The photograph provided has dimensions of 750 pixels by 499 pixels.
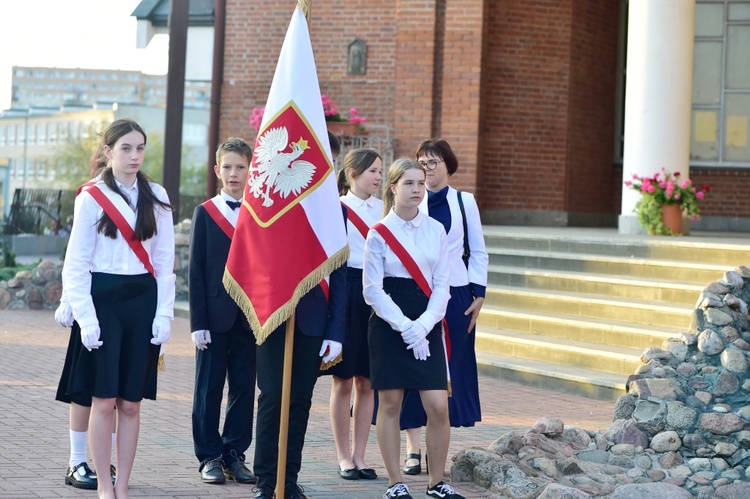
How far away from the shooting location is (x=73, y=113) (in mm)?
118375

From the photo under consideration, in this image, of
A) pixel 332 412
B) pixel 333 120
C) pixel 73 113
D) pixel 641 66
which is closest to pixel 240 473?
pixel 332 412

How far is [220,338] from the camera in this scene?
21.5 ft

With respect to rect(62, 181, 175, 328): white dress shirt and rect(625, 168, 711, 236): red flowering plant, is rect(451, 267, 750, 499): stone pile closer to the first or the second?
rect(62, 181, 175, 328): white dress shirt

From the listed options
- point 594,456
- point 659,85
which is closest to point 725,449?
point 594,456

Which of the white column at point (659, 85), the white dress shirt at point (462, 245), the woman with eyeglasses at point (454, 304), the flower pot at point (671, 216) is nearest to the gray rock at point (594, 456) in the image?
the woman with eyeglasses at point (454, 304)

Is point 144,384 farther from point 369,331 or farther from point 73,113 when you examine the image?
point 73,113

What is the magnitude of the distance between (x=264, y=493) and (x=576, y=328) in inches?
238

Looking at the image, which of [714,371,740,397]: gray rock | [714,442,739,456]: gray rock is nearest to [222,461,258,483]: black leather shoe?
[714,442,739,456]: gray rock

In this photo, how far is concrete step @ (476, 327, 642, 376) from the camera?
10242 mm

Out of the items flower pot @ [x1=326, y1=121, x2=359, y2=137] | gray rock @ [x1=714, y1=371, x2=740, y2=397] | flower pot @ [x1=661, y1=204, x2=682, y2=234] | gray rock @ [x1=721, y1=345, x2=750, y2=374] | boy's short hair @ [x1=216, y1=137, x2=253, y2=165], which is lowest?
gray rock @ [x1=714, y1=371, x2=740, y2=397]

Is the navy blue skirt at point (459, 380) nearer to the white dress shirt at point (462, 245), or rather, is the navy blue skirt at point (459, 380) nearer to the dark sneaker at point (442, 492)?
the white dress shirt at point (462, 245)

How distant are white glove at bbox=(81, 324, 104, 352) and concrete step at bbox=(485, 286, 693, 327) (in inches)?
258

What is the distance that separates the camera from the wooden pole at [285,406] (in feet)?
18.8

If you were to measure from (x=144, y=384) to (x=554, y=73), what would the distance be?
13174 millimetres
